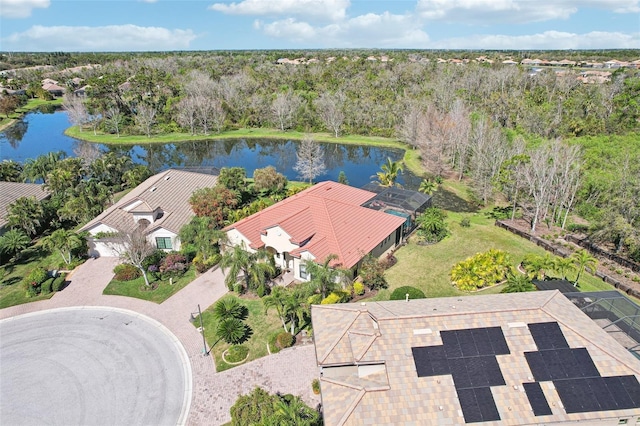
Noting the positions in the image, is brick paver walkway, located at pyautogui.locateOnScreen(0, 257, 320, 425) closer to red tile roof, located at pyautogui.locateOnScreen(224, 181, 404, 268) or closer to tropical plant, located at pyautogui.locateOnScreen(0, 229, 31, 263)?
red tile roof, located at pyautogui.locateOnScreen(224, 181, 404, 268)

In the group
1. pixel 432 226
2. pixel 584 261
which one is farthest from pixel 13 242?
pixel 584 261

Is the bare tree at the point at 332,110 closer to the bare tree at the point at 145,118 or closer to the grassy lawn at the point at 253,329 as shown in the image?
the bare tree at the point at 145,118

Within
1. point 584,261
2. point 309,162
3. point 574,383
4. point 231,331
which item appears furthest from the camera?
point 309,162

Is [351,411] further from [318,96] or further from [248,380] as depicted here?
[318,96]

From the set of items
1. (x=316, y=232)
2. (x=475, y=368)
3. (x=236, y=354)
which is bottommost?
(x=236, y=354)

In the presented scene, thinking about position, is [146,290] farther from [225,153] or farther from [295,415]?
[225,153]

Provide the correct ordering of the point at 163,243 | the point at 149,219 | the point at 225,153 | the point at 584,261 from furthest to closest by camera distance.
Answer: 1. the point at 225,153
2. the point at 149,219
3. the point at 163,243
4. the point at 584,261
